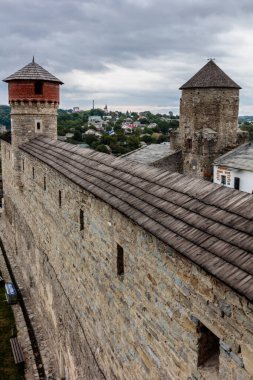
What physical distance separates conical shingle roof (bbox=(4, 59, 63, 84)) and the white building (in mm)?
10414

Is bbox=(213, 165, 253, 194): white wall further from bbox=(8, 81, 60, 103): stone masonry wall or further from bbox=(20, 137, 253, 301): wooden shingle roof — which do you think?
bbox=(20, 137, 253, 301): wooden shingle roof

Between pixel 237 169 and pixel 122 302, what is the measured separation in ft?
54.3

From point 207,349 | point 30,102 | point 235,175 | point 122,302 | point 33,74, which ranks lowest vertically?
point 122,302

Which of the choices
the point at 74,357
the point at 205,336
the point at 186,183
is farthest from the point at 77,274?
the point at 205,336

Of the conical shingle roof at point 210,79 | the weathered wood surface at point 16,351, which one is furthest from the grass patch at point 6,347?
the conical shingle roof at point 210,79

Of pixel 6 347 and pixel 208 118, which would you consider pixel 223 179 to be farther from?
pixel 6 347

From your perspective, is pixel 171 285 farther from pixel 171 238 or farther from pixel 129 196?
pixel 129 196

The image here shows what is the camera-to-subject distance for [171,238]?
4.35m

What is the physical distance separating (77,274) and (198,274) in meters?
5.26

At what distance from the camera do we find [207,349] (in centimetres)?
414

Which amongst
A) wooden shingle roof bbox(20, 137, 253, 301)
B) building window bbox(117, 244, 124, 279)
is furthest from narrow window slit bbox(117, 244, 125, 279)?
wooden shingle roof bbox(20, 137, 253, 301)

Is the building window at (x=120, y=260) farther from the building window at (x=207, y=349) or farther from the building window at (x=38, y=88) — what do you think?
the building window at (x=38, y=88)

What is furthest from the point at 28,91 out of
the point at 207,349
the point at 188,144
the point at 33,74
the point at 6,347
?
the point at 207,349

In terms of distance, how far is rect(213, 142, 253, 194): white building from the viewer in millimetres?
20667
